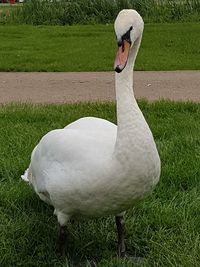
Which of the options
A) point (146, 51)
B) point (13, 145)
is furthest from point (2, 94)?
point (146, 51)

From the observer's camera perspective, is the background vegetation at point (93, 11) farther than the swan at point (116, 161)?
Yes

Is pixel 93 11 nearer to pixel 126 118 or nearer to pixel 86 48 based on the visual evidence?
pixel 86 48

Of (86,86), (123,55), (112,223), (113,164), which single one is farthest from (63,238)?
(86,86)

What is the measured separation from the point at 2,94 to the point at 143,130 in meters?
4.86

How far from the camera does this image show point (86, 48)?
11.0 metres

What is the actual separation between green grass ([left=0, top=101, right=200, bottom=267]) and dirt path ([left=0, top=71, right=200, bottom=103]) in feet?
6.63

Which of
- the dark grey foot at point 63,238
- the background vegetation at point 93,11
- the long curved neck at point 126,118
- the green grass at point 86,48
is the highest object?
the long curved neck at point 126,118

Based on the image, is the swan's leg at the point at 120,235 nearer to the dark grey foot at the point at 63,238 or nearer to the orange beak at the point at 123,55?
the dark grey foot at the point at 63,238

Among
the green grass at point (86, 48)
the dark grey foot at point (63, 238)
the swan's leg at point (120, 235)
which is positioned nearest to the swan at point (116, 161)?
the dark grey foot at point (63, 238)

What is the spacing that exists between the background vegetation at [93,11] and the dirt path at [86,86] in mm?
6436

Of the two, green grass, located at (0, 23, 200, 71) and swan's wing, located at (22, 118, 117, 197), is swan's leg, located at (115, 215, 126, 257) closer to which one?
swan's wing, located at (22, 118, 117, 197)

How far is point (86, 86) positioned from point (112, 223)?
4.32m

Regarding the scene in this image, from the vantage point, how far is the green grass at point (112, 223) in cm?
349

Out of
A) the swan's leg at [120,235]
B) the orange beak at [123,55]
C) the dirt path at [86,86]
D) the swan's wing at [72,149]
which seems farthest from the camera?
the dirt path at [86,86]
